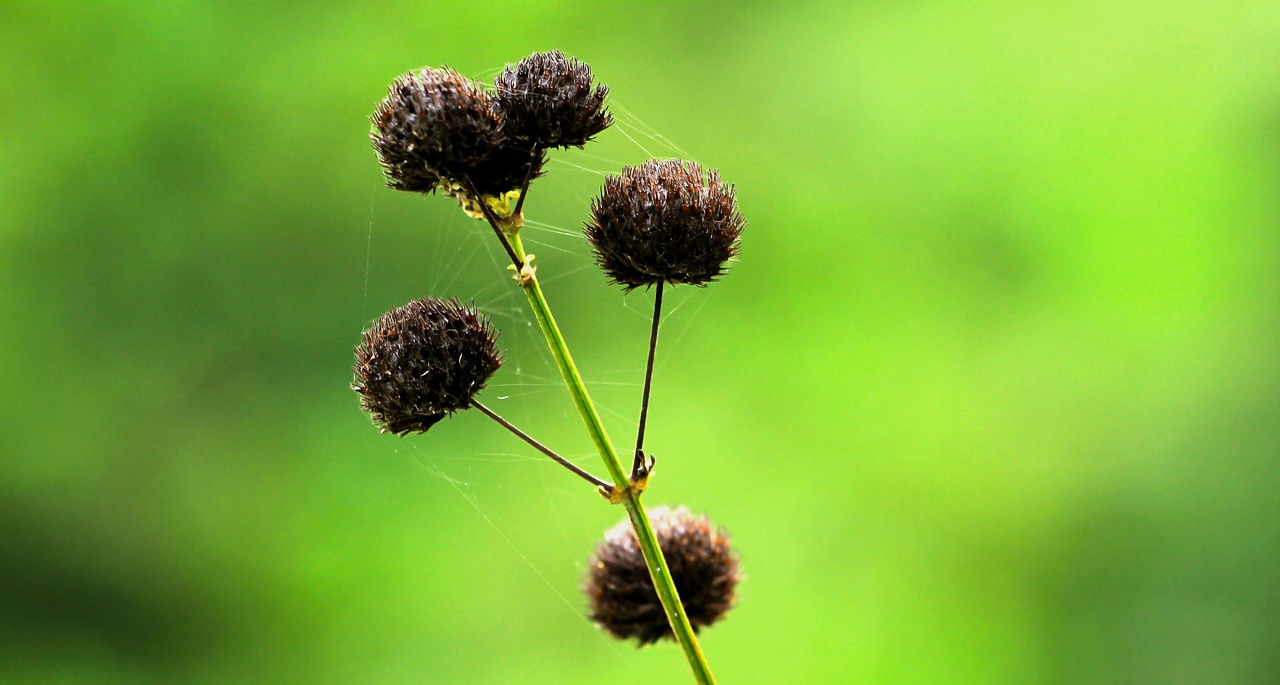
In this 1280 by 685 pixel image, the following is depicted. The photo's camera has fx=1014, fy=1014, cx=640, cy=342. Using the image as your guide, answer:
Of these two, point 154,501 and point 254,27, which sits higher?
point 254,27

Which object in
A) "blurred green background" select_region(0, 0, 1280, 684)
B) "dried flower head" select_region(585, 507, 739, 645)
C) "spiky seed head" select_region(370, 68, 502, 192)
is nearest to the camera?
"spiky seed head" select_region(370, 68, 502, 192)

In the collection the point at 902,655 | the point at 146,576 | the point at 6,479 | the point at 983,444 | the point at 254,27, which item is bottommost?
the point at 902,655

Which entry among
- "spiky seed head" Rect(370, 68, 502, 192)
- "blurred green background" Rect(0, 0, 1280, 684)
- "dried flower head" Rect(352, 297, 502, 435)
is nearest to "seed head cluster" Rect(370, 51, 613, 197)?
"spiky seed head" Rect(370, 68, 502, 192)

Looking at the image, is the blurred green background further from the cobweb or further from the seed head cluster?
the seed head cluster

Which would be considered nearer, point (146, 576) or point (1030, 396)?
point (146, 576)

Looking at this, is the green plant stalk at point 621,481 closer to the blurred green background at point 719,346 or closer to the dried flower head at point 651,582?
the dried flower head at point 651,582

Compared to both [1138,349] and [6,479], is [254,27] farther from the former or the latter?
[1138,349]

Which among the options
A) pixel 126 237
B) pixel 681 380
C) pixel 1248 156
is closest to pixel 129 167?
pixel 126 237

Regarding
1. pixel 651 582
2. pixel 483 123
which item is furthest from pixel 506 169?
pixel 651 582
